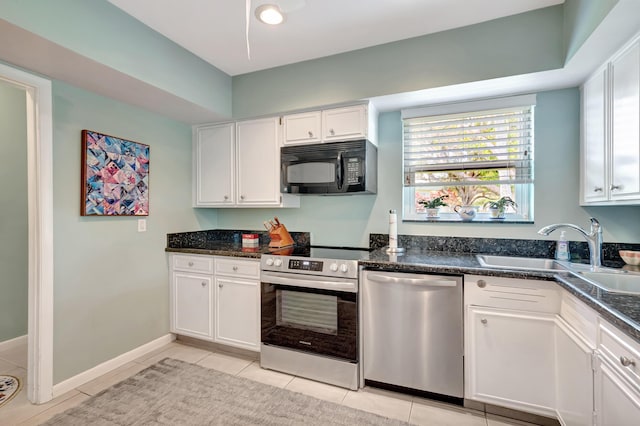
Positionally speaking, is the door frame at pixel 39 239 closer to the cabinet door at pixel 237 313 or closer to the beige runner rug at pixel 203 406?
the beige runner rug at pixel 203 406

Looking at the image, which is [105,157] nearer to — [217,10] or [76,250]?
[76,250]

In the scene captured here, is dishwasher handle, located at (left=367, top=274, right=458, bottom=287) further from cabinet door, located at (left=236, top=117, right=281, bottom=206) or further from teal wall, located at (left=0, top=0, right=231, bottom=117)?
teal wall, located at (left=0, top=0, right=231, bottom=117)

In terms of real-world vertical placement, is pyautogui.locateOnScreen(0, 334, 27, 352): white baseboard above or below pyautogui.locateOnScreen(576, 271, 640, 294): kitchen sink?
below

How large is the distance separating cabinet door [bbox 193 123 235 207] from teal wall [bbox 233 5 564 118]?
34 centimetres

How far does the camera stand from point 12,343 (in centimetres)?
279

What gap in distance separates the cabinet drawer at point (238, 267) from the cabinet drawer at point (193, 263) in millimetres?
103

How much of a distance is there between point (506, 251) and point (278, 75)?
2402 millimetres

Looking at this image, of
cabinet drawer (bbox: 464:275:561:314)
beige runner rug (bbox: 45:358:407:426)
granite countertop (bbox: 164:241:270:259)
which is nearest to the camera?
cabinet drawer (bbox: 464:275:561:314)

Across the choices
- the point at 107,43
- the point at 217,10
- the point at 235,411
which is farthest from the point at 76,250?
the point at 217,10

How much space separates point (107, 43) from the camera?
6.14ft

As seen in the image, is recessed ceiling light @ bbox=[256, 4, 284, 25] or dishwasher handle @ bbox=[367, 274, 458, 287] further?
dishwasher handle @ bbox=[367, 274, 458, 287]

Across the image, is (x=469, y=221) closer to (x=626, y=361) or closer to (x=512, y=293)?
(x=512, y=293)

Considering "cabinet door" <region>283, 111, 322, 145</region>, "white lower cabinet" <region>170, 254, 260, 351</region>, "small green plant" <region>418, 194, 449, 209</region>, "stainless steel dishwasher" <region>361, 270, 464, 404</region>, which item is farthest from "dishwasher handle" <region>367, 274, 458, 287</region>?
"cabinet door" <region>283, 111, 322, 145</region>

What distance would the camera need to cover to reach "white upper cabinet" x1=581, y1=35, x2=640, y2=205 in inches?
61.2
